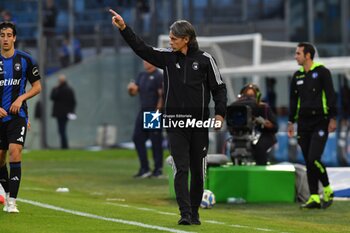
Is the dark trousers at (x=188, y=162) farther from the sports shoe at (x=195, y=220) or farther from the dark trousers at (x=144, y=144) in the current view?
the dark trousers at (x=144, y=144)

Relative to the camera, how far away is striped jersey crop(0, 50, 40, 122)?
41.3 feet

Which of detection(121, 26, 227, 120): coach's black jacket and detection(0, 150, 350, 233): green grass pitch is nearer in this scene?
detection(0, 150, 350, 233): green grass pitch

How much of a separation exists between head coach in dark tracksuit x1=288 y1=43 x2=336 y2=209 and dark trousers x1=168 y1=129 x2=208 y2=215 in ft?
10.7

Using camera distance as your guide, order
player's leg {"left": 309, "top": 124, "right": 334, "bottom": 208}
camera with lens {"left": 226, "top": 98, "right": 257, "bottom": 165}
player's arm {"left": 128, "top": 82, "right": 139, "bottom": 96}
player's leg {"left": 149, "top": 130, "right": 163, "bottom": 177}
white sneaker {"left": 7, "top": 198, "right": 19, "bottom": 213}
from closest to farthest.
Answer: white sneaker {"left": 7, "top": 198, "right": 19, "bottom": 213}, player's leg {"left": 309, "top": 124, "right": 334, "bottom": 208}, camera with lens {"left": 226, "top": 98, "right": 257, "bottom": 165}, player's arm {"left": 128, "top": 82, "right": 139, "bottom": 96}, player's leg {"left": 149, "top": 130, "right": 163, "bottom": 177}

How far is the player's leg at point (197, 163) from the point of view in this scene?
1187 centimetres

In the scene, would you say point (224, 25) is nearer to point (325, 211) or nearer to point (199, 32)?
point (199, 32)

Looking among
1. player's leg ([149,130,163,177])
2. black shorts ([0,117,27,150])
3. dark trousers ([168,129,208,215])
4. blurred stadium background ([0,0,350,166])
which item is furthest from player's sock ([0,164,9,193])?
blurred stadium background ([0,0,350,166])

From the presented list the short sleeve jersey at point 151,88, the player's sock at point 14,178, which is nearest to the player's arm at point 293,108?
the player's sock at point 14,178

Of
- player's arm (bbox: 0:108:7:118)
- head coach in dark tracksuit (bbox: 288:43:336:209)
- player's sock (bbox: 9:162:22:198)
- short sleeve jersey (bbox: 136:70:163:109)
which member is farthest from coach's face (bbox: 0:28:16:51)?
short sleeve jersey (bbox: 136:70:163:109)

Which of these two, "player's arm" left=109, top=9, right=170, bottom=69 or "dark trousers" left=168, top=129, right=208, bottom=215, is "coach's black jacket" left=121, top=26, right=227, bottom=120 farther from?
"dark trousers" left=168, top=129, right=208, bottom=215

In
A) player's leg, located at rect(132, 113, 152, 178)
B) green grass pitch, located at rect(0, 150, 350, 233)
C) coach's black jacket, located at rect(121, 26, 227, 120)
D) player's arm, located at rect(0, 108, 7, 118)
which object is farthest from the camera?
player's leg, located at rect(132, 113, 152, 178)

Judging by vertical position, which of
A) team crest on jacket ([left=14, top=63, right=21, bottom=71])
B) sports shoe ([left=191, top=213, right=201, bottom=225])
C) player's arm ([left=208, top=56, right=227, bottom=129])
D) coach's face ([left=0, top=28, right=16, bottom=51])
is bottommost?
sports shoe ([left=191, top=213, right=201, bottom=225])

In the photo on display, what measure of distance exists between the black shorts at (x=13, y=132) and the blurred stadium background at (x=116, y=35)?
65.7 feet

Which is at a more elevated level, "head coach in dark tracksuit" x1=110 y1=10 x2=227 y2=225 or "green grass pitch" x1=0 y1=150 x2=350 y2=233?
"head coach in dark tracksuit" x1=110 y1=10 x2=227 y2=225
